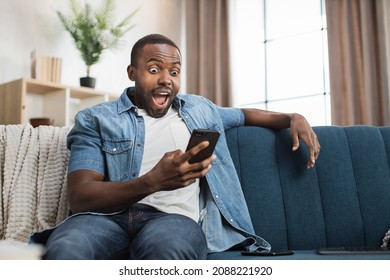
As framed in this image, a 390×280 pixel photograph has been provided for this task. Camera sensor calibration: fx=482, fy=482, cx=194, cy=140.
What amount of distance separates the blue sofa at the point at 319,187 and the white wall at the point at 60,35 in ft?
5.12

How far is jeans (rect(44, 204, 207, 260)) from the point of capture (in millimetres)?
773

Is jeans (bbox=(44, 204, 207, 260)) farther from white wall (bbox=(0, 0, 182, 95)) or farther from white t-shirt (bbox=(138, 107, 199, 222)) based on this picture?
white wall (bbox=(0, 0, 182, 95))

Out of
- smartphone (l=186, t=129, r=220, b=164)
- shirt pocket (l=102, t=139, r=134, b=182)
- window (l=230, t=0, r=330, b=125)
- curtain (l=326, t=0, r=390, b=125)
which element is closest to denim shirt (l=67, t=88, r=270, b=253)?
shirt pocket (l=102, t=139, r=134, b=182)

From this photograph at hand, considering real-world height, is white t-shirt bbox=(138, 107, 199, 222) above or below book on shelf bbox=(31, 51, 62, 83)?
below

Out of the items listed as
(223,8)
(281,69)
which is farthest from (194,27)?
(281,69)

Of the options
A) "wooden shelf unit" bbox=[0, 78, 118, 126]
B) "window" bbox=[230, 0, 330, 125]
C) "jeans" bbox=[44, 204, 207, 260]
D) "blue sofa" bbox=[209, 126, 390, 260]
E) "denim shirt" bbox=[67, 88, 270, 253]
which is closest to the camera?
"jeans" bbox=[44, 204, 207, 260]

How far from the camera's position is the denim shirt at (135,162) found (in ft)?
3.28

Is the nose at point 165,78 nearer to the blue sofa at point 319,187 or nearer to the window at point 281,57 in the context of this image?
the blue sofa at point 319,187

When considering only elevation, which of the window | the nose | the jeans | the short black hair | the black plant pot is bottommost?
the jeans

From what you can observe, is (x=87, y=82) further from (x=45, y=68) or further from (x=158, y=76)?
(x=158, y=76)

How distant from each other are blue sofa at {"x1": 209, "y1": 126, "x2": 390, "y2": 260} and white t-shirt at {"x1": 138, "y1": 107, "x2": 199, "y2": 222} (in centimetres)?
19

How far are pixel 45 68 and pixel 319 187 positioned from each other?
1583mm

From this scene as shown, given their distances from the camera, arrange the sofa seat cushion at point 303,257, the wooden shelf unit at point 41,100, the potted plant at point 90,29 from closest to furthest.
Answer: the sofa seat cushion at point 303,257
the wooden shelf unit at point 41,100
the potted plant at point 90,29

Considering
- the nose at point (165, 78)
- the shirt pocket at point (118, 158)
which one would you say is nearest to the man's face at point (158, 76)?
the nose at point (165, 78)
